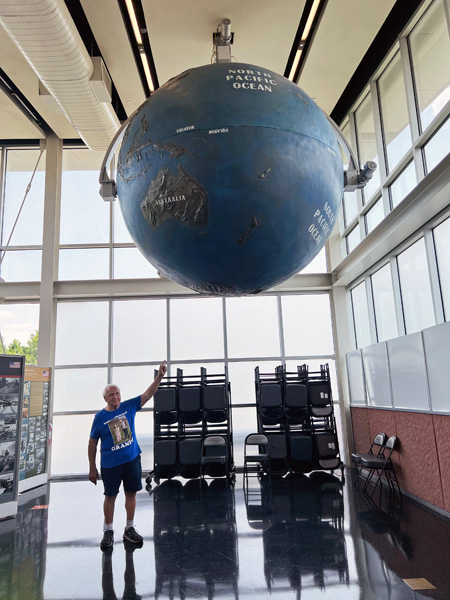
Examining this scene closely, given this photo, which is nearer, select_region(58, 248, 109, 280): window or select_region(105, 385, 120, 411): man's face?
select_region(105, 385, 120, 411): man's face

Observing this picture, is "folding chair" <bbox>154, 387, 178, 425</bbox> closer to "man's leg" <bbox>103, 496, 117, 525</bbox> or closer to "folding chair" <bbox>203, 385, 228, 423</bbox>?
"folding chair" <bbox>203, 385, 228, 423</bbox>

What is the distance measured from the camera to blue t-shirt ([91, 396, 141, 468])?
153 inches

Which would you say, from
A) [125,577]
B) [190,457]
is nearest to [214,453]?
[190,457]

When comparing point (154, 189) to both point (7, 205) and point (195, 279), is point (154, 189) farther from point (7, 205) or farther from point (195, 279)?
point (7, 205)

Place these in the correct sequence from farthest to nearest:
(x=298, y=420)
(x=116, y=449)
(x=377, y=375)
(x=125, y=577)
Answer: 1. (x=298, y=420)
2. (x=377, y=375)
3. (x=116, y=449)
4. (x=125, y=577)

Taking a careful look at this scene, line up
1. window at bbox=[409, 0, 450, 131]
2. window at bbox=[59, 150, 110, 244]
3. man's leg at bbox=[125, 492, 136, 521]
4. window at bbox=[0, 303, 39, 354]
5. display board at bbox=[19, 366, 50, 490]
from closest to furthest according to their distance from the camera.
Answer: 1. man's leg at bbox=[125, 492, 136, 521]
2. window at bbox=[409, 0, 450, 131]
3. display board at bbox=[19, 366, 50, 490]
4. window at bbox=[0, 303, 39, 354]
5. window at bbox=[59, 150, 110, 244]

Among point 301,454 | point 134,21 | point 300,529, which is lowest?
point 300,529

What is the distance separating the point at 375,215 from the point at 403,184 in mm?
995

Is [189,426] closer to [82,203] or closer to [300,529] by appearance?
[300,529]

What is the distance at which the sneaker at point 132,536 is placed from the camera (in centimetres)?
410

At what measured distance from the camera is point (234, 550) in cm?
390

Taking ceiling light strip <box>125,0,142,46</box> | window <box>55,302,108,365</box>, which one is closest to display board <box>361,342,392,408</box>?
window <box>55,302,108,365</box>

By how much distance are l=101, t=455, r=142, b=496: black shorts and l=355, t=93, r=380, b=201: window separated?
5290 mm

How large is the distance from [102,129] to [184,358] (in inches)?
165
